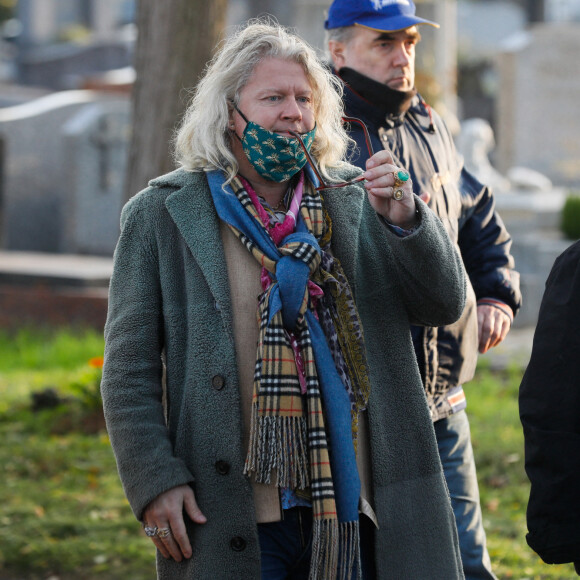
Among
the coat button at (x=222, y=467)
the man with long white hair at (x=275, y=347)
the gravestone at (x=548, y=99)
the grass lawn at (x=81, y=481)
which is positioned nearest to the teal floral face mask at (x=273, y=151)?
the man with long white hair at (x=275, y=347)

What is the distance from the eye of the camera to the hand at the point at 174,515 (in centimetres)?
242

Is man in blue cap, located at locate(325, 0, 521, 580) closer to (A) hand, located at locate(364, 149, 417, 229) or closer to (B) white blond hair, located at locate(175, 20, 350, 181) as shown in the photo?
(B) white blond hair, located at locate(175, 20, 350, 181)

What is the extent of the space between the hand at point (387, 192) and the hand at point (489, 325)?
2.91 feet

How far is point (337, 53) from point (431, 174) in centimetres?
52

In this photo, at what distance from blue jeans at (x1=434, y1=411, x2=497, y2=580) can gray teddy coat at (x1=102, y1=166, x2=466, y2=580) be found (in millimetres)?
605

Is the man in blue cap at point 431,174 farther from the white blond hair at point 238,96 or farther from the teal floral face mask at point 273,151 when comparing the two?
the teal floral face mask at point 273,151

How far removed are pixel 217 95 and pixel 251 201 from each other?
31 centimetres

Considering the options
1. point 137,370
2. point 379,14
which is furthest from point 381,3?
point 137,370

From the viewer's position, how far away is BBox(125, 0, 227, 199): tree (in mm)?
6254

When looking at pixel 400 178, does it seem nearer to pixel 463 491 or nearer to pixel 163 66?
pixel 463 491

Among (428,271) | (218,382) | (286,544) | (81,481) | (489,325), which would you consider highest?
(428,271)

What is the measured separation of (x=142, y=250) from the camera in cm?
254

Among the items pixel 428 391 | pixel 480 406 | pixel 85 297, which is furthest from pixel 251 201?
pixel 85 297

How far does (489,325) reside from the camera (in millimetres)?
3301
